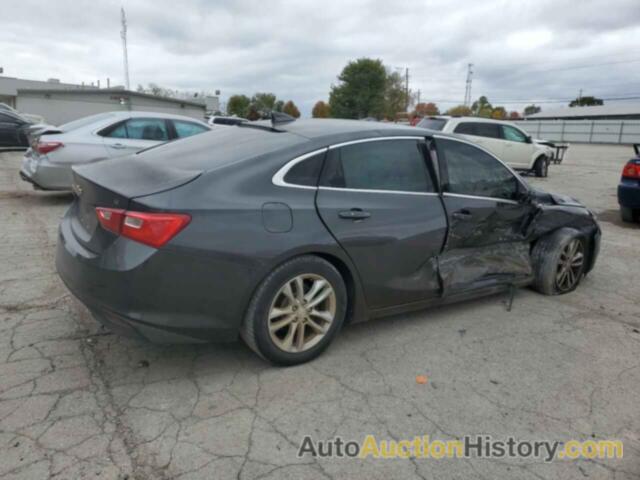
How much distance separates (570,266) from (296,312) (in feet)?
10.1

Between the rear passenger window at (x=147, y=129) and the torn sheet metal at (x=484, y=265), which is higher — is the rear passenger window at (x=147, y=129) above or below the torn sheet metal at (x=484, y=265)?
above

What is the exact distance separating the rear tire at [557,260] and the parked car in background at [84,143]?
16.0 feet

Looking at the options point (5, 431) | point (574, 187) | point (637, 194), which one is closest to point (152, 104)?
point (574, 187)

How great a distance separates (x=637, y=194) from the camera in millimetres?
7152

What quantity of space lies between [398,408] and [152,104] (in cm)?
3155

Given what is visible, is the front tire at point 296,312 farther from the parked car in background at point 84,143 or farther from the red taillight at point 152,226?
the parked car in background at point 84,143

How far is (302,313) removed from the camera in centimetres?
290

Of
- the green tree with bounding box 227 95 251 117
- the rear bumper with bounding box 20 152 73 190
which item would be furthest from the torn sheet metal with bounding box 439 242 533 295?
the green tree with bounding box 227 95 251 117

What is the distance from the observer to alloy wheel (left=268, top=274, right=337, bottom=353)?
9.27ft

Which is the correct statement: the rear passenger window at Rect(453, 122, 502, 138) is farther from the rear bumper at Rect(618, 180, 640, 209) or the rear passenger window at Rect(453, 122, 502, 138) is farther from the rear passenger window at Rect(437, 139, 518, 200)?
the rear passenger window at Rect(437, 139, 518, 200)

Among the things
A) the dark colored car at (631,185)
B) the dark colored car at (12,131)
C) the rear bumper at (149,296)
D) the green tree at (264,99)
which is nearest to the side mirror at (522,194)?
the rear bumper at (149,296)

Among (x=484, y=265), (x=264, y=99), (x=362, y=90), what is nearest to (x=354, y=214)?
Answer: (x=484, y=265)

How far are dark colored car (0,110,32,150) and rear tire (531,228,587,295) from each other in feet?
51.1

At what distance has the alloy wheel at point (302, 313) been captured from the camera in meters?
2.83
